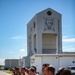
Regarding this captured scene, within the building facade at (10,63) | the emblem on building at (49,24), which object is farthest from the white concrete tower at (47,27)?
the building facade at (10,63)

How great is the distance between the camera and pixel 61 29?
63.8 m

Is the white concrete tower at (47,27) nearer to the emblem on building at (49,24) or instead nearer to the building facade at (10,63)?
the emblem on building at (49,24)

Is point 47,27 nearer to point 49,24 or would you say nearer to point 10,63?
point 49,24

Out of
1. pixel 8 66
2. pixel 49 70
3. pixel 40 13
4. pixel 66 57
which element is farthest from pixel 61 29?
pixel 49 70

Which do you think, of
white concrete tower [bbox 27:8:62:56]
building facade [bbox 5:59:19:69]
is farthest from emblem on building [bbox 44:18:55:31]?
building facade [bbox 5:59:19:69]

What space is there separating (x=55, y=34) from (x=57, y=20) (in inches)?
147

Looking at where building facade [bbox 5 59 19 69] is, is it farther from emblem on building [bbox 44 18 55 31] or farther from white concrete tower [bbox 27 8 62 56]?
emblem on building [bbox 44 18 55 31]

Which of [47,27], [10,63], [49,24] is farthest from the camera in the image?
[10,63]

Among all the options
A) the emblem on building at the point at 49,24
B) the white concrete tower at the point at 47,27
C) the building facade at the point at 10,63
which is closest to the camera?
the white concrete tower at the point at 47,27

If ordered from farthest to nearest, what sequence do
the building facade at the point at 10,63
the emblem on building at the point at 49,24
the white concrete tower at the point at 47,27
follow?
the building facade at the point at 10,63, the emblem on building at the point at 49,24, the white concrete tower at the point at 47,27

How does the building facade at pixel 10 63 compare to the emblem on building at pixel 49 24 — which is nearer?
the emblem on building at pixel 49 24

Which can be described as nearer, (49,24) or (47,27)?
(47,27)

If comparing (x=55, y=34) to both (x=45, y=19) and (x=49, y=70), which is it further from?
(x=49, y=70)

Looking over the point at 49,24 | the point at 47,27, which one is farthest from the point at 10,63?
the point at 49,24
